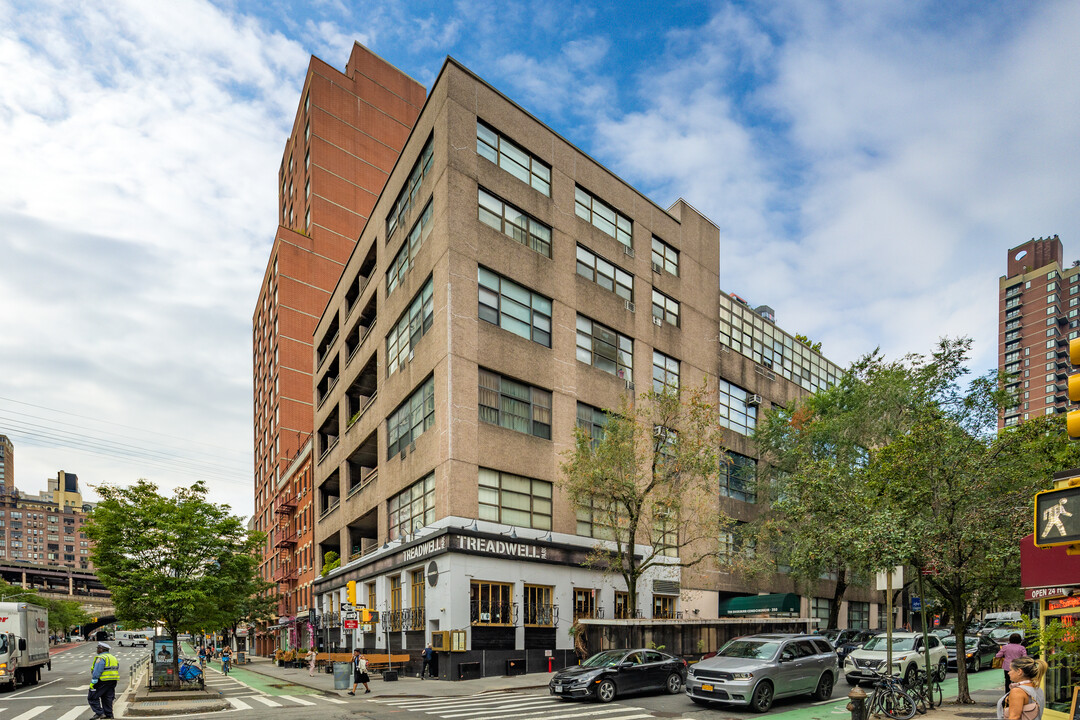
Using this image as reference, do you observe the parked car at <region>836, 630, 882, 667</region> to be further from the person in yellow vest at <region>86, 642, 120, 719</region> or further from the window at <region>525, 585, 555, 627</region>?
the person in yellow vest at <region>86, 642, 120, 719</region>

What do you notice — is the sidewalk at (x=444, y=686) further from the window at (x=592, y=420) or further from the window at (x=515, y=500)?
the window at (x=592, y=420)

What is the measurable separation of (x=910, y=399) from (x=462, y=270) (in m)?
20.0

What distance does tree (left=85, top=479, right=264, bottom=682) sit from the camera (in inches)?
1065

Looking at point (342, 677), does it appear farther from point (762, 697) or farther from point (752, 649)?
point (762, 697)

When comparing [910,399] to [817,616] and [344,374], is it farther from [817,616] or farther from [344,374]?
[344,374]

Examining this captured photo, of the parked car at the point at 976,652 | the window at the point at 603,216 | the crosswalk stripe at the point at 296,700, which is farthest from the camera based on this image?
the window at the point at 603,216

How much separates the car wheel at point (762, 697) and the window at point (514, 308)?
1848 cm

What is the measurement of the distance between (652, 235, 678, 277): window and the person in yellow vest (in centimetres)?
3103

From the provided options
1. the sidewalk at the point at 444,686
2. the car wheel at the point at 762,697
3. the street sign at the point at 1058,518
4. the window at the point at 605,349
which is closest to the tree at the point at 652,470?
the sidewalk at the point at 444,686

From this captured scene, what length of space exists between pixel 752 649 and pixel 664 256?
26751 mm

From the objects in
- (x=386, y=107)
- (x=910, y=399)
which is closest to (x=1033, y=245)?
(x=386, y=107)

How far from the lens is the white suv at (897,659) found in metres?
21.1

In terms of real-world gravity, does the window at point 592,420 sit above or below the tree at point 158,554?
above

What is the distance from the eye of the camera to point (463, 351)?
3041 cm
